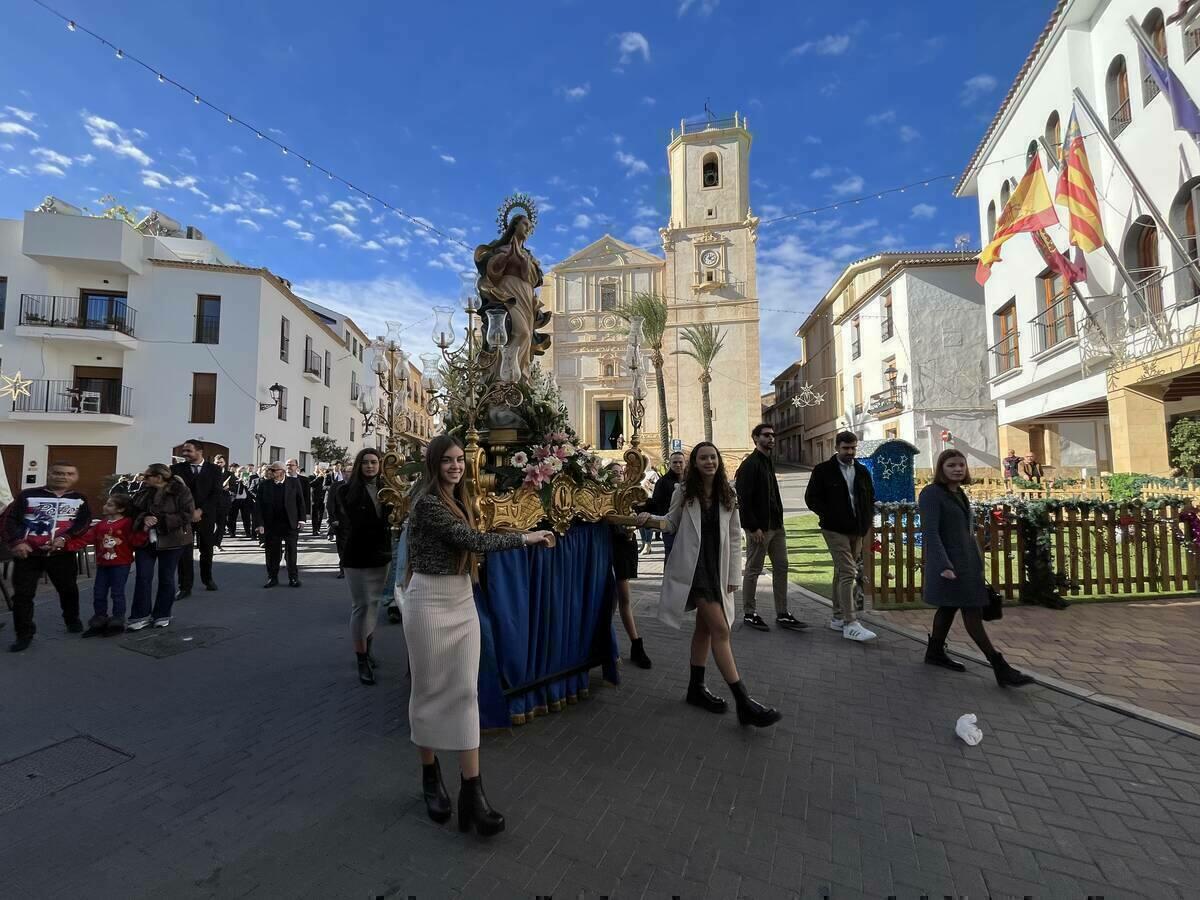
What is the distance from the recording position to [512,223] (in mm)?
4602

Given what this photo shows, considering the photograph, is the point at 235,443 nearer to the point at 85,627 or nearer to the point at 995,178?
the point at 85,627

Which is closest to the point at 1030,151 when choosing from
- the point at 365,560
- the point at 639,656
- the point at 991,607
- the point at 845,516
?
the point at 845,516

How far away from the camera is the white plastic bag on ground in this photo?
323 cm

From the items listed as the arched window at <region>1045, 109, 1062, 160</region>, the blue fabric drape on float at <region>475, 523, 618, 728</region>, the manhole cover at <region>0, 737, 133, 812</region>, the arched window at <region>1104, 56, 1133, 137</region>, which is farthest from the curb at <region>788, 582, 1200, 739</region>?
the arched window at <region>1045, 109, 1062, 160</region>

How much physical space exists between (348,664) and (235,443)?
71.4 ft

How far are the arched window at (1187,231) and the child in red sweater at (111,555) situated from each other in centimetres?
1793

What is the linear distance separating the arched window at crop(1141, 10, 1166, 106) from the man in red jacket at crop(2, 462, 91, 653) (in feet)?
64.9

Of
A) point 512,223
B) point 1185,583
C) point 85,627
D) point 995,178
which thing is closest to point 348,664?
point 85,627

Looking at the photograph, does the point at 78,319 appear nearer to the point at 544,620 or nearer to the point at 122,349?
the point at 122,349

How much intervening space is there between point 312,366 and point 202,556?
926 inches

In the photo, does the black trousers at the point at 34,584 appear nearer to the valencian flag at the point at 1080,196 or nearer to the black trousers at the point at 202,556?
the black trousers at the point at 202,556

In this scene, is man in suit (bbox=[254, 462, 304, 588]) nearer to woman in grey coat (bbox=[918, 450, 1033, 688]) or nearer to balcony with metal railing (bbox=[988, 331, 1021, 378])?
woman in grey coat (bbox=[918, 450, 1033, 688])

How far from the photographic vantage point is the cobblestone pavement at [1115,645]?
13.1ft

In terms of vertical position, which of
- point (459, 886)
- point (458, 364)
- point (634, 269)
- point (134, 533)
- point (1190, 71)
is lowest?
point (459, 886)
